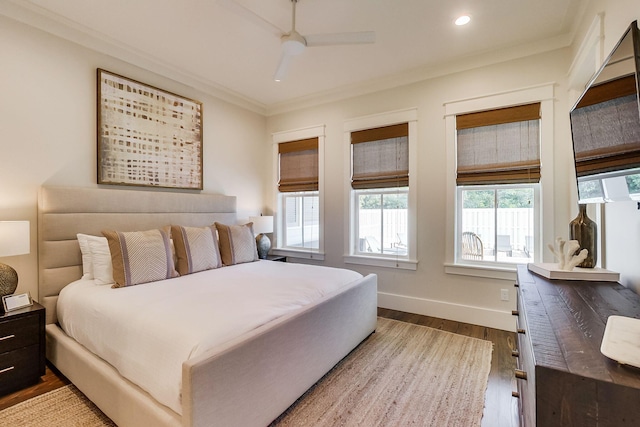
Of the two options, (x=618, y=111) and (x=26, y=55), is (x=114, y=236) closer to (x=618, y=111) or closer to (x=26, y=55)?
(x=26, y=55)

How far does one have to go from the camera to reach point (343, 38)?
225 centimetres

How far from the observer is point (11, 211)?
2369mm

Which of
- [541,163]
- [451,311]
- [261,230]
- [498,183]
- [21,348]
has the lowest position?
[451,311]

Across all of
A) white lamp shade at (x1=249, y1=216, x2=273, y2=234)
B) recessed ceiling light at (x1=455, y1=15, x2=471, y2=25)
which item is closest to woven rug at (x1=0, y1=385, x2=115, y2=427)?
white lamp shade at (x1=249, y1=216, x2=273, y2=234)

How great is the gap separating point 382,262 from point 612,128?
2.70 m

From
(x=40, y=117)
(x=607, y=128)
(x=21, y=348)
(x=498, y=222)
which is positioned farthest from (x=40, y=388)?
(x=498, y=222)

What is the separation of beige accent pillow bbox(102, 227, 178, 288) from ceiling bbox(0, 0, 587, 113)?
6.11ft

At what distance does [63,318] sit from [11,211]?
0.97 metres

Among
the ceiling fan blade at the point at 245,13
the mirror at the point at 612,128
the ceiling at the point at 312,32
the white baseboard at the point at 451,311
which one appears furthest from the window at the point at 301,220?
the mirror at the point at 612,128

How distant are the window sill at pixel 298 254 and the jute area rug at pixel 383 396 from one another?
175 centimetres

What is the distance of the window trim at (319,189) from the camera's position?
4.23m

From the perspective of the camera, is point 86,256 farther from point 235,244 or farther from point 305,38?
point 305,38

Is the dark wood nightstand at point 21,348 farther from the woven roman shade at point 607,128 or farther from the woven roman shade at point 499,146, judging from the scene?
the woven roman shade at point 499,146

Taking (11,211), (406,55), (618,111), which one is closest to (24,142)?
(11,211)
